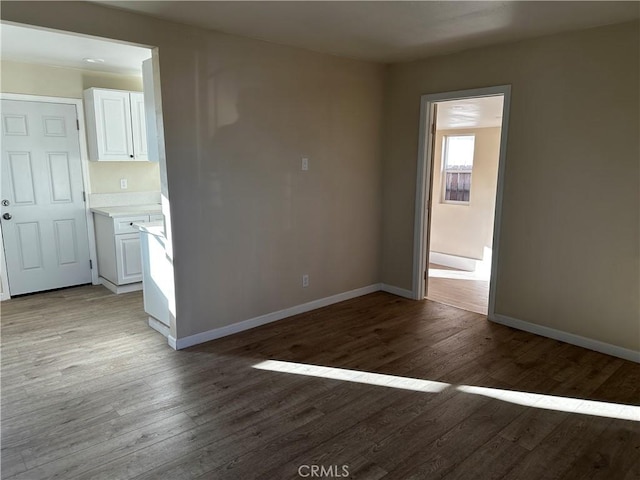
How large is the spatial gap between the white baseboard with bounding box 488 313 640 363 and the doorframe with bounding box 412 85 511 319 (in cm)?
16

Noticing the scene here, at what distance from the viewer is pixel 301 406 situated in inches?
105

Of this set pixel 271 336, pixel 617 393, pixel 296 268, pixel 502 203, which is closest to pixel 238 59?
pixel 296 268

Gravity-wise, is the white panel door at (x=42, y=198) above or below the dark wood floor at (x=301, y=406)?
above

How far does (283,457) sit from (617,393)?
7.42ft

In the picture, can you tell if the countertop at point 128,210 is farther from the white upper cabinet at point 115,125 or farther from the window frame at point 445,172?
the window frame at point 445,172

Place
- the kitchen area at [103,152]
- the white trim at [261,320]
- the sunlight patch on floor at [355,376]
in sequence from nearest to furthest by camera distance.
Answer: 1. the sunlight patch on floor at [355,376]
2. the white trim at [261,320]
3. the kitchen area at [103,152]

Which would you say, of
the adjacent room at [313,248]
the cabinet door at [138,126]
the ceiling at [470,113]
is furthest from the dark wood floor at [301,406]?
the ceiling at [470,113]

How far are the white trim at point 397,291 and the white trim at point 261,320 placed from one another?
7 cm

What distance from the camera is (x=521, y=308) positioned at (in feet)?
12.8

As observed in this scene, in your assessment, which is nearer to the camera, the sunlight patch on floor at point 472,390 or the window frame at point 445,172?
the sunlight patch on floor at point 472,390

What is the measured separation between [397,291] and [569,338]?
183 centimetres

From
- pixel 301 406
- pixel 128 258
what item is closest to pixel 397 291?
pixel 301 406

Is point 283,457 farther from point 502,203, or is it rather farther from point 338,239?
point 502,203

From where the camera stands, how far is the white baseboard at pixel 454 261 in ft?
23.4
